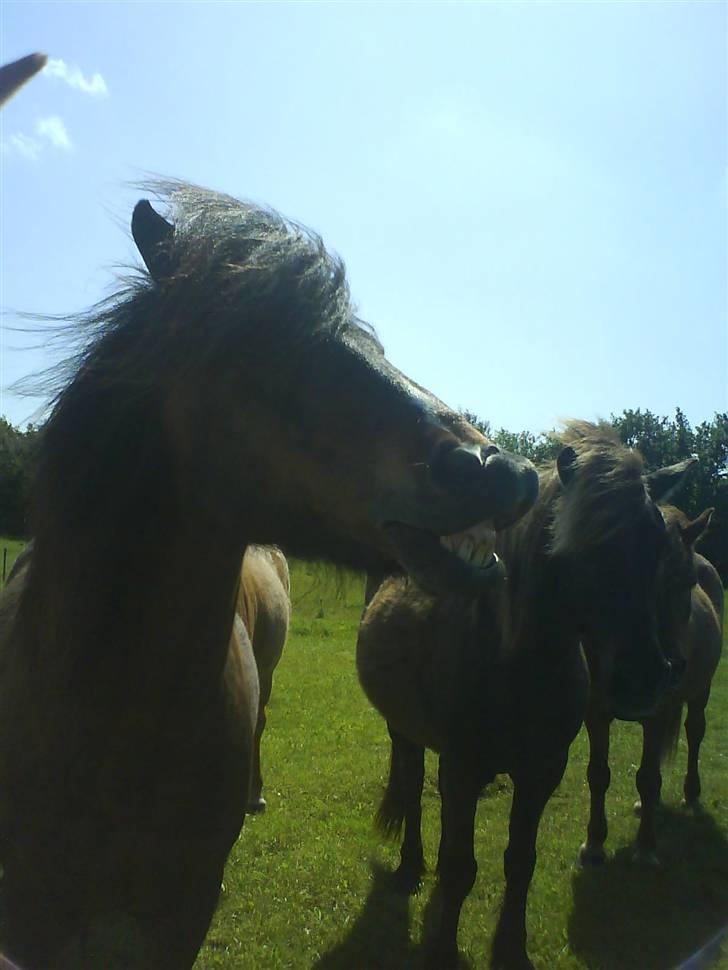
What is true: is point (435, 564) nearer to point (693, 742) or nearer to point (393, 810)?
point (393, 810)

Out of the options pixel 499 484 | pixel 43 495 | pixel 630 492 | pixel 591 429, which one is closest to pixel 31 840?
pixel 43 495

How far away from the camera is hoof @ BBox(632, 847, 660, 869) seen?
17.9 ft

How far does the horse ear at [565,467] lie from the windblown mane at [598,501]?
0.02m

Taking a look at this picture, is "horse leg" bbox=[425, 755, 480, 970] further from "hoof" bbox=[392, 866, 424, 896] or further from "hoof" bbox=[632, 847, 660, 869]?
"hoof" bbox=[632, 847, 660, 869]

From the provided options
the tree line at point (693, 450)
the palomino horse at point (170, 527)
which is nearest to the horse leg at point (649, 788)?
the palomino horse at point (170, 527)

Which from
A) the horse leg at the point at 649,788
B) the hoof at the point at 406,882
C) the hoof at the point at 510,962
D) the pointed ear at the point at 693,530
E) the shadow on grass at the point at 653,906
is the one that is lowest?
the hoof at the point at 406,882

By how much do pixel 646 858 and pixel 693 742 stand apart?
2.07 m

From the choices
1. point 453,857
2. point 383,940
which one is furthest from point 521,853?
point 383,940

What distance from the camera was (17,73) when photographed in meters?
1.13

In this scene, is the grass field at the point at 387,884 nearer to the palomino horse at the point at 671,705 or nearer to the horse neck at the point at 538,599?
the palomino horse at the point at 671,705

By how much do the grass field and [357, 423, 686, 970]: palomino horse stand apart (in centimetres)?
65

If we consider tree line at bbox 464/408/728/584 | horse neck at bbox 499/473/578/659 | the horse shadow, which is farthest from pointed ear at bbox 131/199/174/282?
tree line at bbox 464/408/728/584

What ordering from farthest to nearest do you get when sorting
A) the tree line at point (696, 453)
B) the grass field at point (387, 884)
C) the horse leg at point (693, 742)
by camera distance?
the tree line at point (696, 453) → the horse leg at point (693, 742) → the grass field at point (387, 884)

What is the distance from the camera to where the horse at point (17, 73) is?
112 cm
